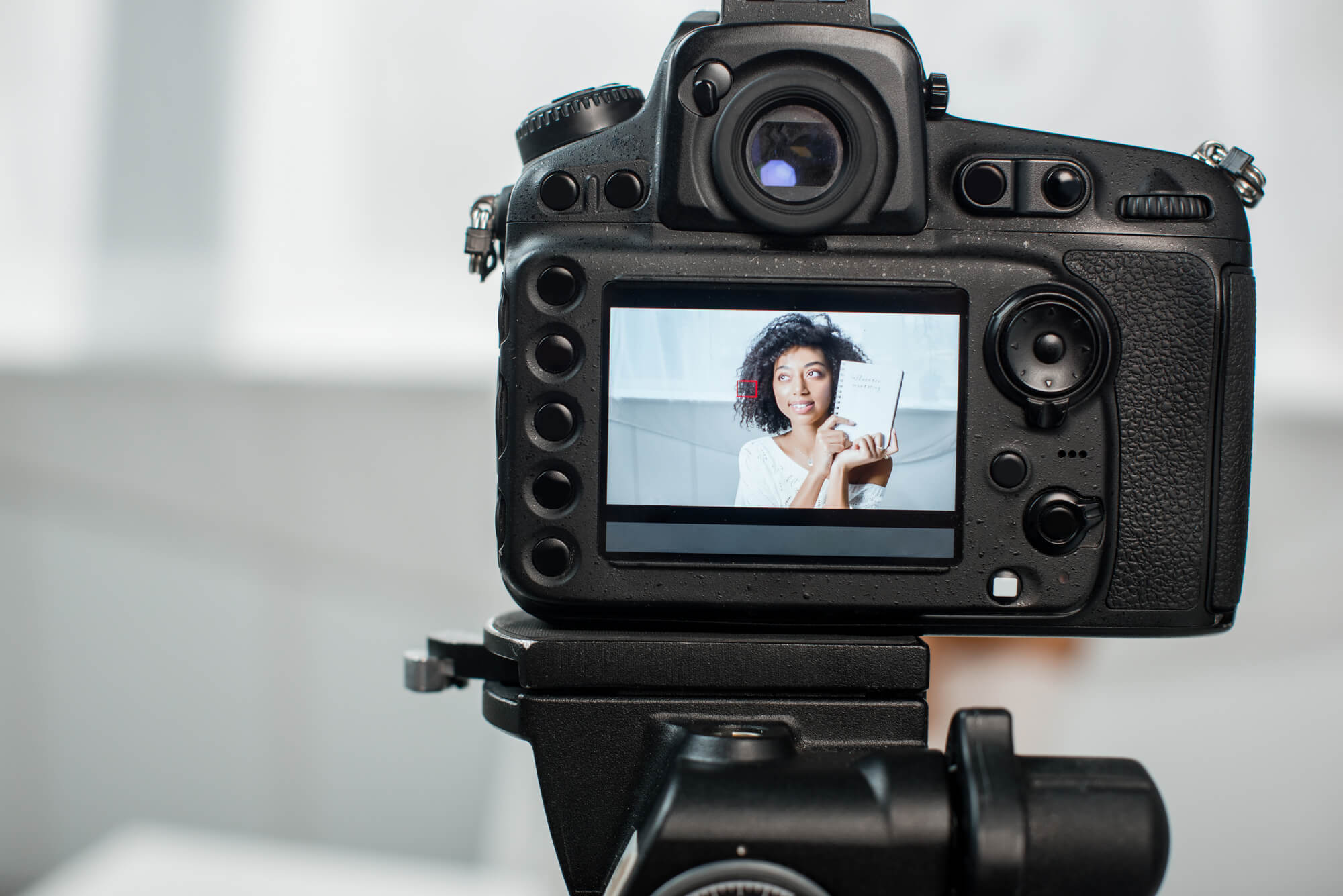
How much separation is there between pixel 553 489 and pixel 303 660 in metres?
0.95

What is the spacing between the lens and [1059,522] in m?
0.47

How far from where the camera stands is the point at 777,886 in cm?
37

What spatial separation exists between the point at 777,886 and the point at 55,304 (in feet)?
4.26

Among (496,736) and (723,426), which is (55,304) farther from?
(723,426)

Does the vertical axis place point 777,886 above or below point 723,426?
below

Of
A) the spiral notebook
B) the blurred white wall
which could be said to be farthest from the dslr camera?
the blurred white wall

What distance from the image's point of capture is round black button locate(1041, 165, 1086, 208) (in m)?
0.47

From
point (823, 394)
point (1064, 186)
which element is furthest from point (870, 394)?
point (1064, 186)

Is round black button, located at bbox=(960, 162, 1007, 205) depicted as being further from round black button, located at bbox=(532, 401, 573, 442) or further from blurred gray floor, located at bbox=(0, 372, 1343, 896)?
blurred gray floor, located at bbox=(0, 372, 1343, 896)

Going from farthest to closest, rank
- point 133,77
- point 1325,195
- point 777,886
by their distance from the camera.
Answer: point 133,77 < point 1325,195 < point 777,886

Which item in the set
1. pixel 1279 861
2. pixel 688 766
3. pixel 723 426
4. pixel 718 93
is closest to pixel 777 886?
pixel 688 766

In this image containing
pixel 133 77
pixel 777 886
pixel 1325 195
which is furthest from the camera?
pixel 133 77

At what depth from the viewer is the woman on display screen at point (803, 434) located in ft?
1.51

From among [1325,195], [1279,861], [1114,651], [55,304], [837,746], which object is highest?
[1325,195]
